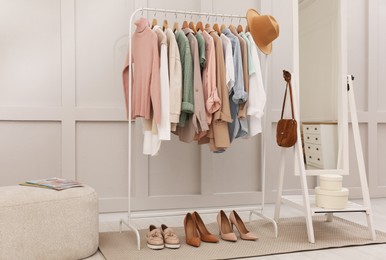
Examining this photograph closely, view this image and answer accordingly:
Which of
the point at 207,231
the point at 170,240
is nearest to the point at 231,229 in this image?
the point at 207,231

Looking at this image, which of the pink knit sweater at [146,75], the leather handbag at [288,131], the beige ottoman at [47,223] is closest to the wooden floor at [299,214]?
the beige ottoman at [47,223]

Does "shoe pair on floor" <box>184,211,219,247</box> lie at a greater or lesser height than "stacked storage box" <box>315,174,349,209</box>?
lesser

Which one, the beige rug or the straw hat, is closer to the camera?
the beige rug

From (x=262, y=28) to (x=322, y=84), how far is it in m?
0.60

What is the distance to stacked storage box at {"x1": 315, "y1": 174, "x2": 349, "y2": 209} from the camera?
2.97m

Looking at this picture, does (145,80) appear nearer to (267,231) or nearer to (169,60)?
(169,60)

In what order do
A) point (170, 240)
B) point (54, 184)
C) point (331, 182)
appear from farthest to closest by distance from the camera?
point (331, 182) → point (170, 240) → point (54, 184)

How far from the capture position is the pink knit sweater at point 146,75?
9.59 feet

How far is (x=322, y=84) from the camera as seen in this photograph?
329 cm

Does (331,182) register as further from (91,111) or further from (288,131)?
(91,111)

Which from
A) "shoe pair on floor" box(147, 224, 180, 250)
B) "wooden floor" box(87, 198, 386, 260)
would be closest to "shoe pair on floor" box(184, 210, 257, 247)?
"shoe pair on floor" box(147, 224, 180, 250)

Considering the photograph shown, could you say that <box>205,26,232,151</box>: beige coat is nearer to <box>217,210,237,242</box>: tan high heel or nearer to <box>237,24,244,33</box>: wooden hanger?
<box>237,24,244,33</box>: wooden hanger

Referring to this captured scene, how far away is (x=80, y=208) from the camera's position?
8.25ft

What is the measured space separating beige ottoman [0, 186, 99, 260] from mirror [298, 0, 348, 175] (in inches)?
64.2
